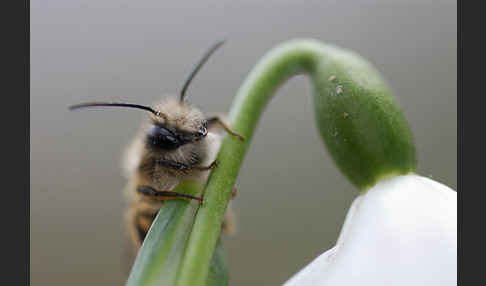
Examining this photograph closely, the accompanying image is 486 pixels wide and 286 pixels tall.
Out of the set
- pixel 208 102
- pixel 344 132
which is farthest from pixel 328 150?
pixel 208 102

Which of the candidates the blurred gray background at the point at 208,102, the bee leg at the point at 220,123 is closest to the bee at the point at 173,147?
the bee leg at the point at 220,123

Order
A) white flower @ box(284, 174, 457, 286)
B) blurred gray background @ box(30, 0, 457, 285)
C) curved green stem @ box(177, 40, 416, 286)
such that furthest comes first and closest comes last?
1. blurred gray background @ box(30, 0, 457, 285)
2. curved green stem @ box(177, 40, 416, 286)
3. white flower @ box(284, 174, 457, 286)

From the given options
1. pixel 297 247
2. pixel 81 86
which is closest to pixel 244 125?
pixel 297 247

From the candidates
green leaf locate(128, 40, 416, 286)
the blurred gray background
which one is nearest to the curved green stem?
green leaf locate(128, 40, 416, 286)

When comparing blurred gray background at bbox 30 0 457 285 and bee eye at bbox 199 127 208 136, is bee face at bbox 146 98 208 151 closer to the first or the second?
bee eye at bbox 199 127 208 136

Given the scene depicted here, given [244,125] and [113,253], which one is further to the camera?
[113,253]

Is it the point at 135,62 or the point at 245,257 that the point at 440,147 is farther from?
the point at 135,62

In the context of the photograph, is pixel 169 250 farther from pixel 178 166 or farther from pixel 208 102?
pixel 208 102

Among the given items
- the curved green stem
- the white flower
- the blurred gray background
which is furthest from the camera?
the blurred gray background
